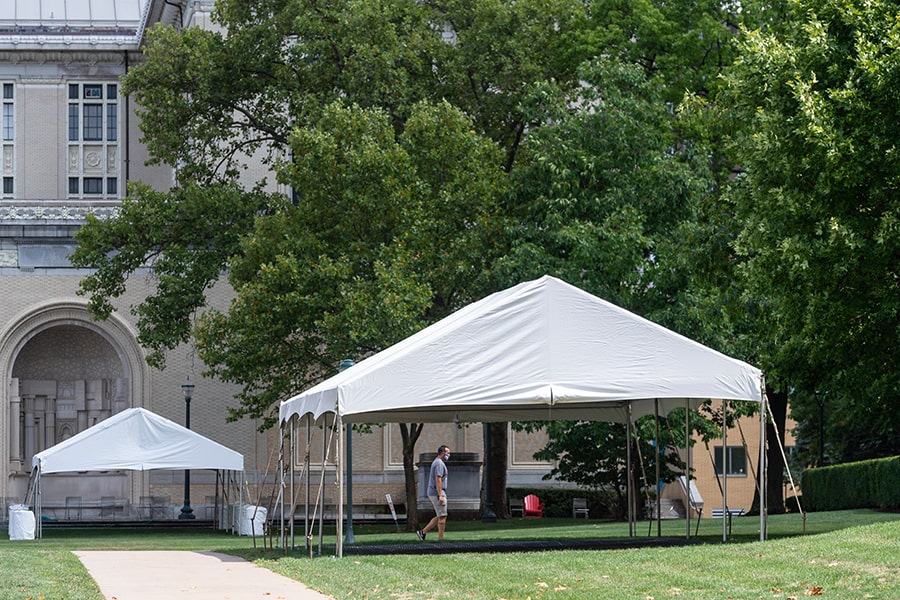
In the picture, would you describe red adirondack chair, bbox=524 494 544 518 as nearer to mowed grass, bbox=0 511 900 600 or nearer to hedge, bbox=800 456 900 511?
hedge, bbox=800 456 900 511

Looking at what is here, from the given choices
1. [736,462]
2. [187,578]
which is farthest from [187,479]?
[736,462]

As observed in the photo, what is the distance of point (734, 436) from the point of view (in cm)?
6488

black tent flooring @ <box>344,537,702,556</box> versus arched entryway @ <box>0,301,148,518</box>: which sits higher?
arched entryway @ <box>0,301,148,518</box>

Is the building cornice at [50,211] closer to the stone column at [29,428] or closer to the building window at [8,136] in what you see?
the building window at [8,136]

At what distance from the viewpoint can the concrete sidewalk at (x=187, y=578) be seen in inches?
656

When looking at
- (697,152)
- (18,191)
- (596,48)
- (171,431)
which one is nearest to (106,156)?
(18,191)

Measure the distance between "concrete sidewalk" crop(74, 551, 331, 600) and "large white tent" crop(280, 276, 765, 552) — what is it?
2.85m

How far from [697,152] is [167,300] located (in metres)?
14.6

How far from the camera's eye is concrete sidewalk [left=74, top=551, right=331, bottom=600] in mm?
16672

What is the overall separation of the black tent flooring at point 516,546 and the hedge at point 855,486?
42.6 feet

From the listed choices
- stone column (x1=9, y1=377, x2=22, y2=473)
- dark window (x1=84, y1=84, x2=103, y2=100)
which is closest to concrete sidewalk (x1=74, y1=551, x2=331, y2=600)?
stone column (x1=9, y1=377, x2=22, y2=473)

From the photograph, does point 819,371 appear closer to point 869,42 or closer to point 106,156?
point 869,42

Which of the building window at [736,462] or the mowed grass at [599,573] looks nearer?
the mowed grass at [599,573]

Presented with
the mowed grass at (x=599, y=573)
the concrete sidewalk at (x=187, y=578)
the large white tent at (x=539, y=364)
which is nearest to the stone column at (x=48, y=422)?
the concrete sidewalk at (x=187, y=578)
